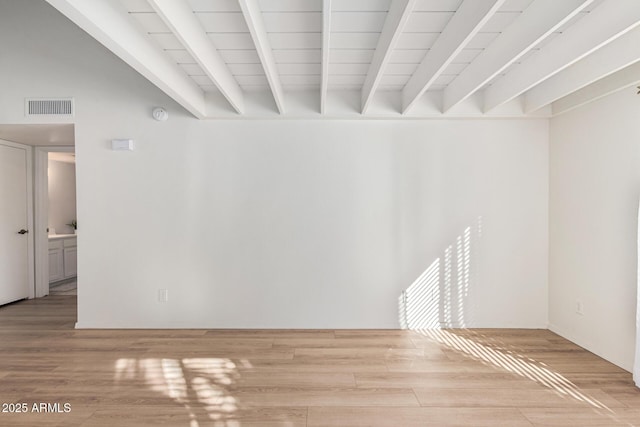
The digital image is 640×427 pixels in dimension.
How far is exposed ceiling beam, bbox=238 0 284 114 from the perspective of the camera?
193 centimetres

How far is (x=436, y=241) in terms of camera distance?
3.79m

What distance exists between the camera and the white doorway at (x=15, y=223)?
4.60 m

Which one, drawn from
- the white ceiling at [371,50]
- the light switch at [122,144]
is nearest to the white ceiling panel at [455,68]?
the white ceiling at [371,50]

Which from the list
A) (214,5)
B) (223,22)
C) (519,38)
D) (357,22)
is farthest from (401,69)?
(214,5)

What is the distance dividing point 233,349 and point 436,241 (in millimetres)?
2339

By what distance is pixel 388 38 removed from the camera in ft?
7.35

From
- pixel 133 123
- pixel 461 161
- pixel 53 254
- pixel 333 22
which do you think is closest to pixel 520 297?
pixel 461 161

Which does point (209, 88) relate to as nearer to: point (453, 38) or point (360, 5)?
point (360, 5)

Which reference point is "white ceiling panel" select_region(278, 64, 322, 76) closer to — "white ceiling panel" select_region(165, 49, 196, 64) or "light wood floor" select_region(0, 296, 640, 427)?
"white ceiling panel" select_region(165, 49, 196, 64)

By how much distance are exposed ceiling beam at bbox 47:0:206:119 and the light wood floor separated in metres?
2.30

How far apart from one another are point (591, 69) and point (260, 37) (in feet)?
8.26

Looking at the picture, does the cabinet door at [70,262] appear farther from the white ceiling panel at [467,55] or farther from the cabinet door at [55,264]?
the white ceiling panel at [467,55]

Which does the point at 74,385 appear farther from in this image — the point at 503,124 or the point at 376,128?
the point at 503,124

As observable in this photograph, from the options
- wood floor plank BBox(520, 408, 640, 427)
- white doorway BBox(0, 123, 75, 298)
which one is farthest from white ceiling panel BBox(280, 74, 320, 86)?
white doorway BBox(0, 123, 75, 298)
